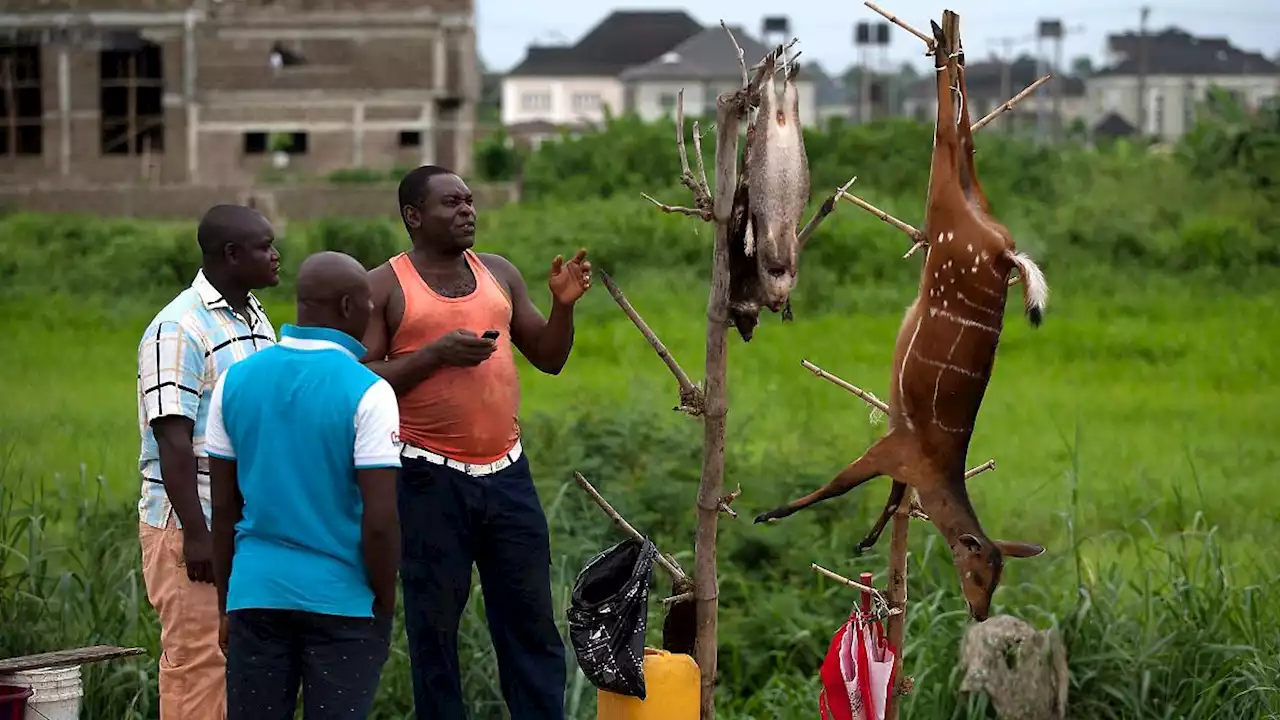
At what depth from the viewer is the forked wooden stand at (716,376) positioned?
2.75 meters

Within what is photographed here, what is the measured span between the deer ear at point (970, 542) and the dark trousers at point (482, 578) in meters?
1.13

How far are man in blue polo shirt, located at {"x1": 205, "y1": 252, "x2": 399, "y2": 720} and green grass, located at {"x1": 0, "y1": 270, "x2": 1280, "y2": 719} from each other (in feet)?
4.88

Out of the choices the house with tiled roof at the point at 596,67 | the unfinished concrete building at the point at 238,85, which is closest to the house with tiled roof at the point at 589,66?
the house with tiled roof at the point at 596,67

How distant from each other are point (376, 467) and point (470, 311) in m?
0.66

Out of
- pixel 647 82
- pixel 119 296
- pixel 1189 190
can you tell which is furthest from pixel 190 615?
pixel 647 82

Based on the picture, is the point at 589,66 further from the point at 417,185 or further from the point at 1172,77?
the point at 417,185

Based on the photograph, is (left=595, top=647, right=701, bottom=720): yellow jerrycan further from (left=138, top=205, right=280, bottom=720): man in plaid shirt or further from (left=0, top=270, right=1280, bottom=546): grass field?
(left=0, top=270, right=1280, bottom=546): grass field

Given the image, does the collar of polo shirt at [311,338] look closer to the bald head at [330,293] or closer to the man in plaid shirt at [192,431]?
the bald head at [330,293]

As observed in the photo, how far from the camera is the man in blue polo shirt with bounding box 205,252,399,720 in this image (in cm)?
286

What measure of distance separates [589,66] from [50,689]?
45.8 meters

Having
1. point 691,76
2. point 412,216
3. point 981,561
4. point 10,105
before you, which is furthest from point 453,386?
point 691,76

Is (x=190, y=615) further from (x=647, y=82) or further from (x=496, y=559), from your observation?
(x=647, y=82)

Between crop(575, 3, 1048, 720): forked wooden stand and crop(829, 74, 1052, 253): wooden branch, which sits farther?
crop(575, 3, 1048, 720): forked wooden stand

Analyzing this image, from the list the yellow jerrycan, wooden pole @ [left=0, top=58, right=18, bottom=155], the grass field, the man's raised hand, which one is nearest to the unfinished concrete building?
wooden pole @ [left=0, top=58, right=18, bottom=155]
